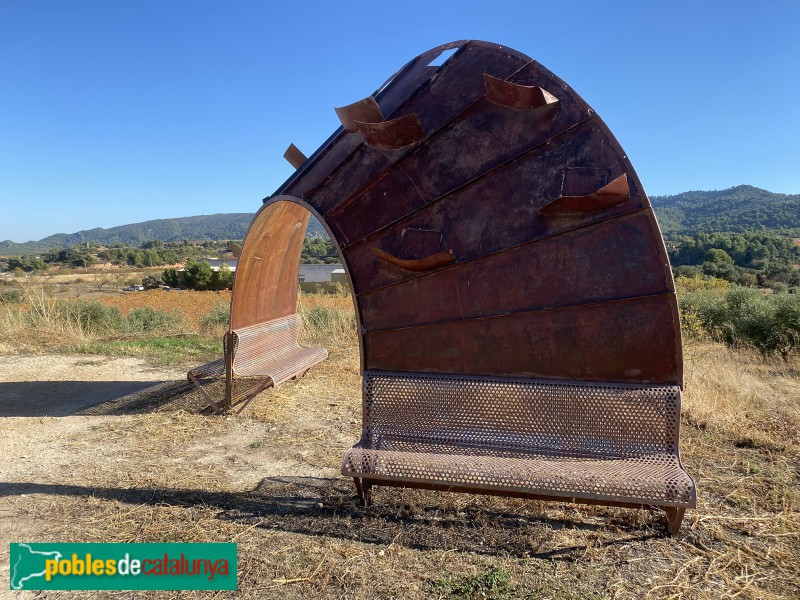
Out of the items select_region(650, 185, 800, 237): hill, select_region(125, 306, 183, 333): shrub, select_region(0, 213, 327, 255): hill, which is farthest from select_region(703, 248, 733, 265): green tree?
select_region(0, 213, 327, 255): hill

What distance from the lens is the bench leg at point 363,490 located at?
12.3 ft

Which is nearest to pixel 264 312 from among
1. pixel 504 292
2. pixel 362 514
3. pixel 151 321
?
pixel 362 514

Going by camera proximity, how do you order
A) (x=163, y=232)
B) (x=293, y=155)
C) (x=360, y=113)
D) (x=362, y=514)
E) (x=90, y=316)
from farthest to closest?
(x=163, y=232) → (x=90, y=316) → (x=293, y=155) → (x=360, y=113) → (x=362, y=514)

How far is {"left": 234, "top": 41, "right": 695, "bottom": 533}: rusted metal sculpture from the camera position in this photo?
10.7ft

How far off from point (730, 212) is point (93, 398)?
81.9m

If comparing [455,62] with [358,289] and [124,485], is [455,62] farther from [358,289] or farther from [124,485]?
[124,485]

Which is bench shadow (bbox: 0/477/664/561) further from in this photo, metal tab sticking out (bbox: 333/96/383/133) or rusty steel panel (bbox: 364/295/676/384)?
metal tab sticking out (bbox: 333/96/383/133)

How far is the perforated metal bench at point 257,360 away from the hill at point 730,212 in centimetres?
5841

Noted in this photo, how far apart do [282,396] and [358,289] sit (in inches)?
135

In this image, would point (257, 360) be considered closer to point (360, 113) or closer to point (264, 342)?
point (264, 342)

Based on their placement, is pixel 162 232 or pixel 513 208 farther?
pixel 162 232

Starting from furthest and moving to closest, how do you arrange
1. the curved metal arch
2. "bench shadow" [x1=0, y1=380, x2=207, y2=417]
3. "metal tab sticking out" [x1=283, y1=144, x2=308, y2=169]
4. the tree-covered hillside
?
the tree-covered hillside → "bench shadow" [x1=0, y1=380, x2=207, y2=417] → the curved metal arch → "metal tab sticking out" [x1=283, y1=144, x2=308, y2=169]

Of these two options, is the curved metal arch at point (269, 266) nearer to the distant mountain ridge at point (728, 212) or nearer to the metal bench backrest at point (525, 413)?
the metal bench backrest at point (525, 413)

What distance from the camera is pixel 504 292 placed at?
3.58 m
